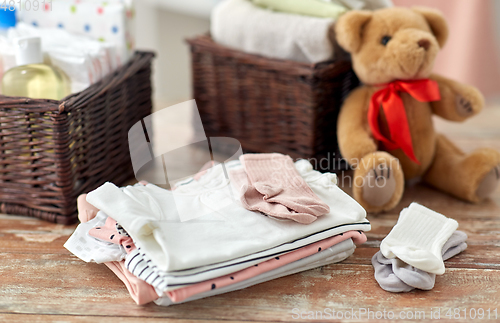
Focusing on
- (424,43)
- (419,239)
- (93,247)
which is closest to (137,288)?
(93,247)

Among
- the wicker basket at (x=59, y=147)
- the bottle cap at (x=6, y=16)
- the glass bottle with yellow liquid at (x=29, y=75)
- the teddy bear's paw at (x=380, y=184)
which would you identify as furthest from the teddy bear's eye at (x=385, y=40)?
the bottle cap at (x=6, y=16)

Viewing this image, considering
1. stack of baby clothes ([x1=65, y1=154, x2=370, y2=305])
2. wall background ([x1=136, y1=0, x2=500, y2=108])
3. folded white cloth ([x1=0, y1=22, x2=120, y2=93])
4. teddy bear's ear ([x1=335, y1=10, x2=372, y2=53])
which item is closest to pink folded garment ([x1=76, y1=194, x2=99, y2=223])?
stack of baby clothes ([x1=65, y1=154, x2=370, y2=305])

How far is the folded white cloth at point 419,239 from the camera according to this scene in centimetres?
64

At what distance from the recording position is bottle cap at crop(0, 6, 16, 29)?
36.6 inches

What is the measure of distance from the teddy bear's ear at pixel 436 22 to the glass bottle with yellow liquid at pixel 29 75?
681 millimetres

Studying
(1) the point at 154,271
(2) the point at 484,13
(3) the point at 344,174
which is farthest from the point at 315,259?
(2) the point at 484,13

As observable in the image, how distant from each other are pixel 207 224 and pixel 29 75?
407 mm

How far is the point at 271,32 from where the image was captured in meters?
0.95

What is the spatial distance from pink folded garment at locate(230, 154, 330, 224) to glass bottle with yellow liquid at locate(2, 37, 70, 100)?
0.35 m

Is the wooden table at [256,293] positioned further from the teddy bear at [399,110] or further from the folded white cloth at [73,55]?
the folded white cloth at [73,55]

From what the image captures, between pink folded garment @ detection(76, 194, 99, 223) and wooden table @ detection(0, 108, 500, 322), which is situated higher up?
pink folded garment @ detection(76, 194, 99, 223)

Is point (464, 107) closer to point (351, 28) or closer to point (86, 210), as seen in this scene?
point (351, 28)

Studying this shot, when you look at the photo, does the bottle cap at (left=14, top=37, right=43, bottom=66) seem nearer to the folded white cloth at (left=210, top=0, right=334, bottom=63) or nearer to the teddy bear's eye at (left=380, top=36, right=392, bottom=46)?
the folded white cloth at (left=210, top=0, right=334, bottom=63)

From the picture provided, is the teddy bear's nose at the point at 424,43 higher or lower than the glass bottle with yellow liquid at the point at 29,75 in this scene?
higher
